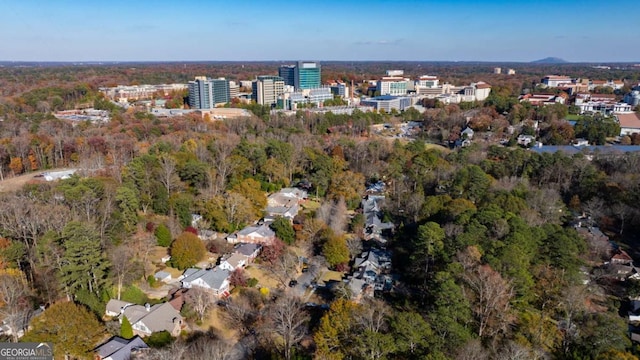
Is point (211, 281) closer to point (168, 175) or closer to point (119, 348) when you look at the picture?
point (119, 348)

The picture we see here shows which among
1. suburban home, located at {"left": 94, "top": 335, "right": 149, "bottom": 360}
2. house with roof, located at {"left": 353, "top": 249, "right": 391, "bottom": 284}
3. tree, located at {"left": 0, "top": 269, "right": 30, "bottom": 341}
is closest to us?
suburban home, located at {"left": 94, "top": 335, "right": 149, "bottom": 360}

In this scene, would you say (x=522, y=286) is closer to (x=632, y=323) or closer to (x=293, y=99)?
(x=632, y=323)

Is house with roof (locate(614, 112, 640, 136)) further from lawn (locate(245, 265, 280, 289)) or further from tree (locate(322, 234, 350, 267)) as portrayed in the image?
lawn (locate(245, 265, 280, 289))

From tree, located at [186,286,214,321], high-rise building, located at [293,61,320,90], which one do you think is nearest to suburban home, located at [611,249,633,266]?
tree, located at [186,286,214,321]

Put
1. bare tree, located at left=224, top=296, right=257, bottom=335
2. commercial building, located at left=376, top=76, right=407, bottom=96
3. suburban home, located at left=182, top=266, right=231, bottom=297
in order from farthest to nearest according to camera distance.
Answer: commercial building, located at left=376, top=76, right=407, bottom=96 → suburban home, located at left=182, top=266, right=231, bottom=297 → bare tree, located at left=224, top=296, right=257, bottom=335

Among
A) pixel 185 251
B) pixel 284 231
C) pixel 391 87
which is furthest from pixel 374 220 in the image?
pixel 391 87

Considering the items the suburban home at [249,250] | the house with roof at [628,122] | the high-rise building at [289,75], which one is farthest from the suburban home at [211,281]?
the high-rise building at [289,75]

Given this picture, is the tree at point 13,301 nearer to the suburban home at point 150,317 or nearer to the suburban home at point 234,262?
the suburban home at point 150,317
